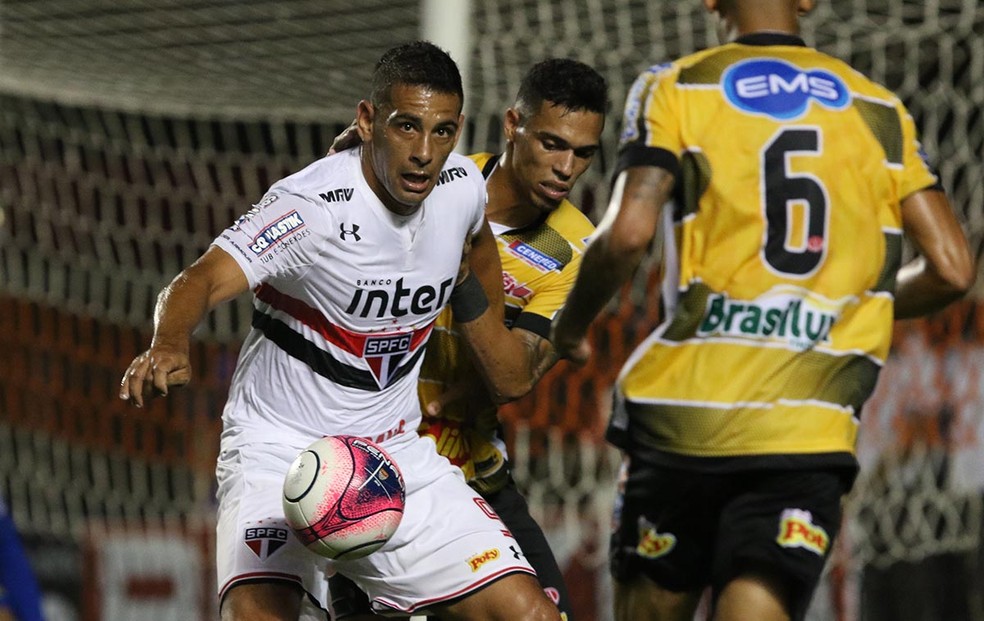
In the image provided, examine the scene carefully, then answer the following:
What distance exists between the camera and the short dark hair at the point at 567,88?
414 cm

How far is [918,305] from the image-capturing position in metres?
3.23

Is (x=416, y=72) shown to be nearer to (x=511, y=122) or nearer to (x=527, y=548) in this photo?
(x=511, y=122)

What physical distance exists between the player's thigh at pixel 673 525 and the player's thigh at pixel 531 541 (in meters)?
1.03

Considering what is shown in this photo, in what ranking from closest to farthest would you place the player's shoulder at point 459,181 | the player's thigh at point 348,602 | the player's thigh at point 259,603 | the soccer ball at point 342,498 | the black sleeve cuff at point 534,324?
1. the soccer ball at point 342,498
2. the player's thigh at point 259,603
3. the player's shoulder at point 459,181
4. the player's thigh at point 348,602
5. the black sleeve cuff at point 534,324

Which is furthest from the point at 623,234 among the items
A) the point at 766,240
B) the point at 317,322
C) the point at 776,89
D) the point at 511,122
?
the point at 511,122

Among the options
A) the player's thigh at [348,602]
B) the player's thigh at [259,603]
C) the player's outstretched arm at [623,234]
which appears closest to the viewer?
the player's outstretched arm at [623,234]

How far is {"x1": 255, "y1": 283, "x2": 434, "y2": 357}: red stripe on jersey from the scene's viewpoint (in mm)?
3654

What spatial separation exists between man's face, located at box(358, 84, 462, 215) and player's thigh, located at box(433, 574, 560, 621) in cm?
97

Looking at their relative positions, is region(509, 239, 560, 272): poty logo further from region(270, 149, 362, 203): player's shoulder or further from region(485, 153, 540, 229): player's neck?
region(270, 149, 362, 203): player's shoulder

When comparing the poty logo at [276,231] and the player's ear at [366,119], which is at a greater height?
the player's ear at [366,119]

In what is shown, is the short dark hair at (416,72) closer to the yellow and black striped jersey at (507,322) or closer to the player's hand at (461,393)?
the yellow and black striped jersey at (507,322)

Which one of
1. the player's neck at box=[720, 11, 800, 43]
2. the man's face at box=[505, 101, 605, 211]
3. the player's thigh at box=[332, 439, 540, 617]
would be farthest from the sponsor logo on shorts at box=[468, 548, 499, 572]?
the player's neck at box=[720, 11, 800, 43]

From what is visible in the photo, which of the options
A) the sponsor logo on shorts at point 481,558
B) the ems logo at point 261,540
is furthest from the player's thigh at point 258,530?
the sponsor logo on shorts at point 481,558

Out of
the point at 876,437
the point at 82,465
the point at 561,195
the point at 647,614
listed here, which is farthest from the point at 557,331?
the point at 82,465
